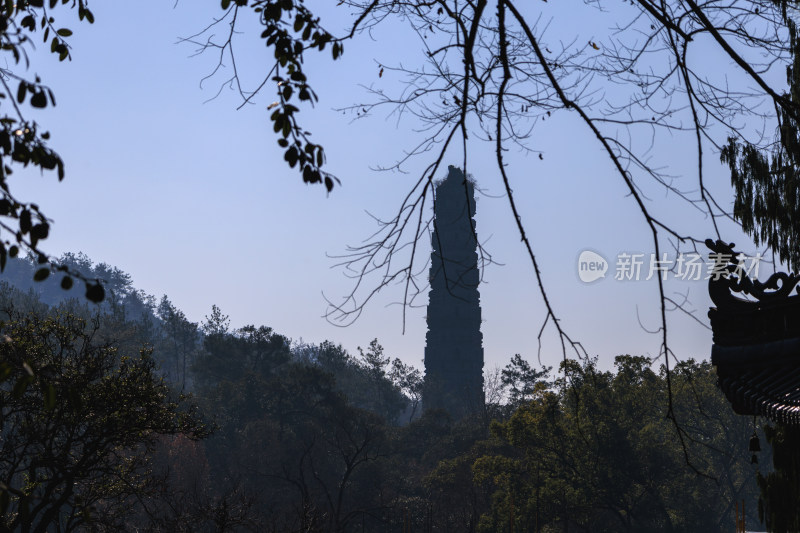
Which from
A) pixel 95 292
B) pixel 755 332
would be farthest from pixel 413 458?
pixel 95 292

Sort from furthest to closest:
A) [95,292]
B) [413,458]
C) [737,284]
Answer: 1. [413,458]
2. [737,284]
3. [95,292]

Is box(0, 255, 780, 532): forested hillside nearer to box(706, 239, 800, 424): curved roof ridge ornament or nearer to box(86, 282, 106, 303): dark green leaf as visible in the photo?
box(706, 239, 800, 424): curved roof ridge ornament

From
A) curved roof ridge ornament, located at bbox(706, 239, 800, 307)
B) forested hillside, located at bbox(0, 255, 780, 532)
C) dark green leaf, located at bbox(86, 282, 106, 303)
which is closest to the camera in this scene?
dark green leaf, located at bbox(86, 282, 106, 303)

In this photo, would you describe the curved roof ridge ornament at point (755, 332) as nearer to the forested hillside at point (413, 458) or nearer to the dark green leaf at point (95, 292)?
the dark green leaf at point (95, 292)

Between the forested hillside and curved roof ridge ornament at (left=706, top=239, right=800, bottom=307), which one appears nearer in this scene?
curved roof ridge ornament at (left=706, top=239, right=800, bottom=307)

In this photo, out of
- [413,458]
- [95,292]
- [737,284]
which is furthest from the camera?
[413,458]

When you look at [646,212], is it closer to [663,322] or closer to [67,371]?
[663,322]

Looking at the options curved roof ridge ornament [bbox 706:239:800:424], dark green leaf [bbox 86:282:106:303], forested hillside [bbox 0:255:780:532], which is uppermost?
forested hillside [bbox 0:255:780:532]

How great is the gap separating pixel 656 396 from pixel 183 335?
5488 centimetres

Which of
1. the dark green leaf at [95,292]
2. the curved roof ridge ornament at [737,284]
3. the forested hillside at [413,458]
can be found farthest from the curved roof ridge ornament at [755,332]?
the forested hillside at [413,458]

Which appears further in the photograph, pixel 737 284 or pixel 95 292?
pixel 737 284

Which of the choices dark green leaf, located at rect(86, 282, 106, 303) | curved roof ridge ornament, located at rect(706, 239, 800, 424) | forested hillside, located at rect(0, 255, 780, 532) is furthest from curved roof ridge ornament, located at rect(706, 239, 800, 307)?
forested hillside, located at rect(0, 255, 780, 532)

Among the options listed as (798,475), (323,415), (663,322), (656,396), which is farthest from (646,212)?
(323,415)

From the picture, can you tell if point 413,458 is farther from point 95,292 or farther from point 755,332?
point 95,292
